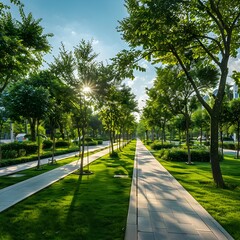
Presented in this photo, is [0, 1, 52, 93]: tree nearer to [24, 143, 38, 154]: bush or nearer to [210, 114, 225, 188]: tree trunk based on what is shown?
[210, 114, 225, 188]: tree trunk

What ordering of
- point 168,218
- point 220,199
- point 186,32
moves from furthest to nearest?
point 186,32, point 220,199, point 168,218

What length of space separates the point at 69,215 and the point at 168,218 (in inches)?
93.9

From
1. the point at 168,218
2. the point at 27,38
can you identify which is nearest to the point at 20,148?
the point at 27,38

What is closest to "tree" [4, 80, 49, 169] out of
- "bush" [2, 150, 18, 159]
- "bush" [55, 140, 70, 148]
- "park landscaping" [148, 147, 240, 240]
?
"bush" [2, 150, 18, 159]

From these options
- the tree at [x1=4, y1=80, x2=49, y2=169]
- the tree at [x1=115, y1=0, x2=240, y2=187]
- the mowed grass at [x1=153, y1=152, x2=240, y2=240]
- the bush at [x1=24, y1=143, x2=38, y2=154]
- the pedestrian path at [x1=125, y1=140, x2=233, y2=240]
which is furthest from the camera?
the bush at [x1=24, y1=143, x2=38, y2=154]

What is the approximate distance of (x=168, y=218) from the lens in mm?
5699

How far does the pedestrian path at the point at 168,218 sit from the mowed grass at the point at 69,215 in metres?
0.30

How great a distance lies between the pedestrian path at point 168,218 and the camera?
4.71m

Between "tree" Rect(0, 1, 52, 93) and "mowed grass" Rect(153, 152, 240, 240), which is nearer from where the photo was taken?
"mowed grass" Rect(153, 152, 240, 240)

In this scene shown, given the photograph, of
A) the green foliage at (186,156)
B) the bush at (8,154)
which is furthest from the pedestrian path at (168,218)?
the bush at (8,154)

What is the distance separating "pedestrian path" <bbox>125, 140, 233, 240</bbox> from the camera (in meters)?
4.71

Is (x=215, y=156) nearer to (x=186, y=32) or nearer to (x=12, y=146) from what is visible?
(x=186, y=32)

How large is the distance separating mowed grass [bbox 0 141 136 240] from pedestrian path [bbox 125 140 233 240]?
298 mm

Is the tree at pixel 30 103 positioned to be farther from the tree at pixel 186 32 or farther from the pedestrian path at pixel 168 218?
the pedestrian path at pixel 168 218
